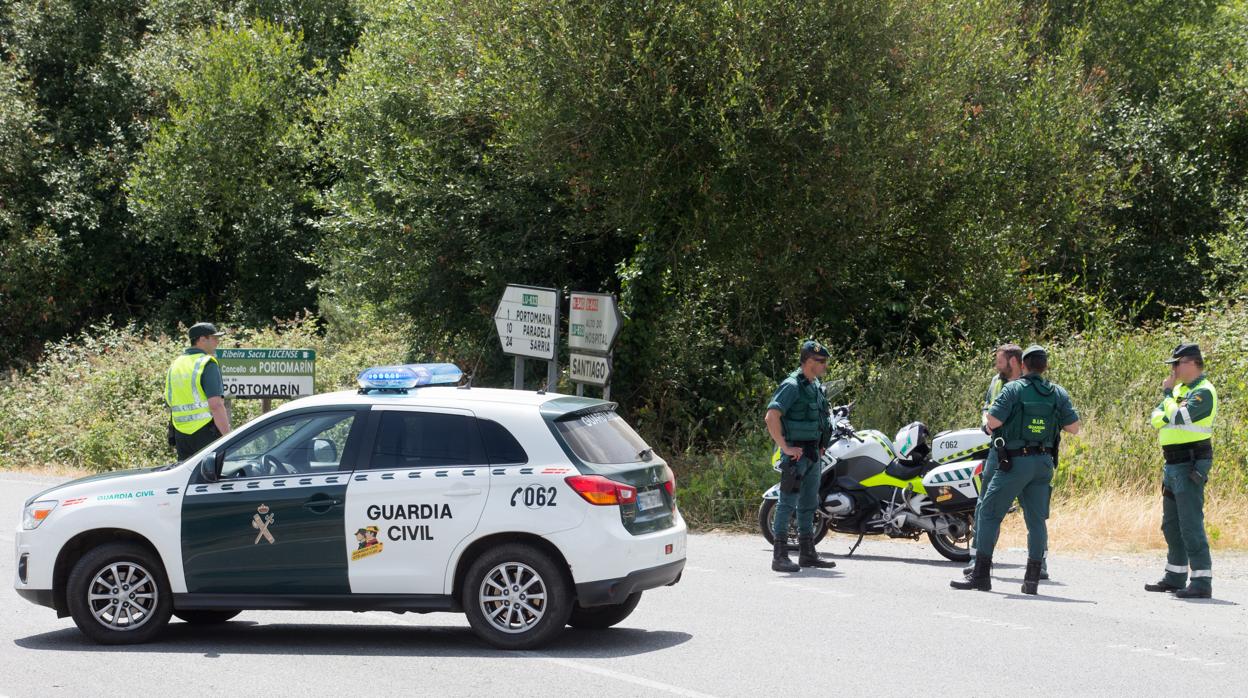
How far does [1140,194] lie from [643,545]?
747 inches

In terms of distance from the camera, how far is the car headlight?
25.0ft

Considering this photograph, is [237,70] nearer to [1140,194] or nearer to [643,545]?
[1140,194]

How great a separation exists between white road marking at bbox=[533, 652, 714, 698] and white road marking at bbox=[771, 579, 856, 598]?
2.82 m

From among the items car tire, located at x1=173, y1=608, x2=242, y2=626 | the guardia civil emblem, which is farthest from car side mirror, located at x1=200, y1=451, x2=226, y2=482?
car tire, located at x1=173, y1=608, x2=242, y2=626

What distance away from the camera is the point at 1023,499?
935cm

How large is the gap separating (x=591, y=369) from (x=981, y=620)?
7.62 meters

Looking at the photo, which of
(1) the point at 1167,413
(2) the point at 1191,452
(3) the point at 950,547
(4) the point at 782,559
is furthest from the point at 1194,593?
(4) the point at 782,559

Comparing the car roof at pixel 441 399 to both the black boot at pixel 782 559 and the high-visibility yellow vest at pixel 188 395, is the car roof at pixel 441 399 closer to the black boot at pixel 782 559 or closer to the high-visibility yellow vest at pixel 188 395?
the black boot at pixel 782 559

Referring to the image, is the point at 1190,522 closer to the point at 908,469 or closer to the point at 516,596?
the point at 908,469

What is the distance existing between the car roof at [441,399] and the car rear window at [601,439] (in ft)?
0.36

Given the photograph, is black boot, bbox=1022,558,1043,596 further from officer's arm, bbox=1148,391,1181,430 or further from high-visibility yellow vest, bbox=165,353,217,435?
high-visibility yellow vest, bbox=165,353,217,435

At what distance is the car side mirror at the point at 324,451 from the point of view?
7523mm

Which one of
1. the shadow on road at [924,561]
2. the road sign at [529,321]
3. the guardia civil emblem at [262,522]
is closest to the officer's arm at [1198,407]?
the shadow on road at [924,561]

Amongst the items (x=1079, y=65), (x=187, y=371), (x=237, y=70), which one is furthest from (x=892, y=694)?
(x=237, y=70)
